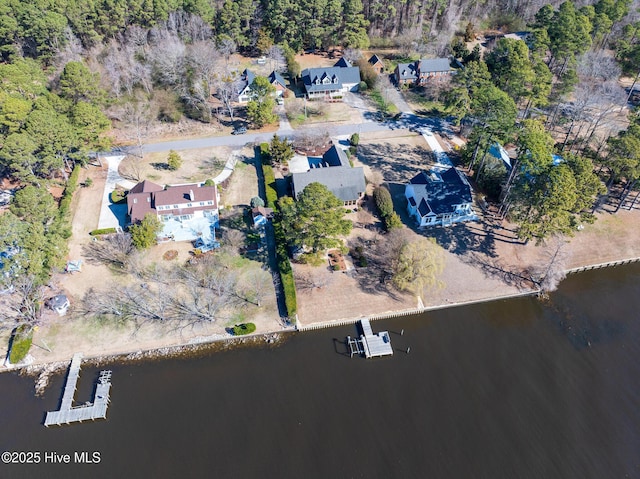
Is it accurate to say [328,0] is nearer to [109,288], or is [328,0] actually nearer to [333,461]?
[109,288]

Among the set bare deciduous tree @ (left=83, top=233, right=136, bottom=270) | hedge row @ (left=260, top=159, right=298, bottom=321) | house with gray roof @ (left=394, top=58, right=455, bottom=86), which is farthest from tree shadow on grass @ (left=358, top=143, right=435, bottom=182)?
bare deciduous tree @ (left=83, top=233, right=136, bottom=270)

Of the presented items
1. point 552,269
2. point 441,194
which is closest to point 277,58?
point 441,194

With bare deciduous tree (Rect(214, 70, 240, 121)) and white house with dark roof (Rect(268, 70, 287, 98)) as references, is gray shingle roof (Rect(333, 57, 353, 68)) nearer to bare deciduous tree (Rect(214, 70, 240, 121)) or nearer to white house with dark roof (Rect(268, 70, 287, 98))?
white house with dark roof (Rect(268, 70, 287, 98))

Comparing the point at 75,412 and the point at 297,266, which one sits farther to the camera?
the point at 297,266

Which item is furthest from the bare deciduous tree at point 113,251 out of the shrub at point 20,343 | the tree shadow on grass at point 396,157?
the tree shadow on grass at point 396,157

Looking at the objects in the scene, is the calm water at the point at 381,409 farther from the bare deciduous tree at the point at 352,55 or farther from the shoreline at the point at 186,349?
the bare deciduous tree at the point at 352,55

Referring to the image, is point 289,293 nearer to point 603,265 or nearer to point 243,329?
point 243,329

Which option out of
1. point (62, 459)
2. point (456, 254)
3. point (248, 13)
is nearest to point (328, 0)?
point (248, 13)
